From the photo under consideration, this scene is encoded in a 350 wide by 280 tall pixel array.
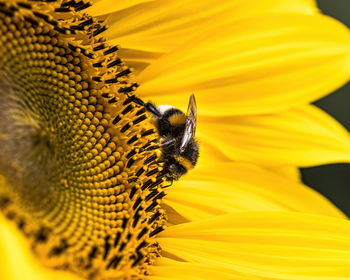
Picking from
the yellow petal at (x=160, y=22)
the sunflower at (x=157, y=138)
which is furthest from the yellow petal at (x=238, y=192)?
the yellow petal at (x=160, y=22)

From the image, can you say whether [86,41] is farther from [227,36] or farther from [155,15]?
[227,36]

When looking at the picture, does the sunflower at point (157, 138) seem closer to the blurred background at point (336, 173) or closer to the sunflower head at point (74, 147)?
the sunflower head at point (74, 147)

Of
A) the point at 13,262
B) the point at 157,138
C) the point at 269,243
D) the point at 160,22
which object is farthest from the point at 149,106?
the point at 13,262

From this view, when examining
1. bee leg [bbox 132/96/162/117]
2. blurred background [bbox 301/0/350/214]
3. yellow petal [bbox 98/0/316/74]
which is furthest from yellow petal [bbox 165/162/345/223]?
blurred background [bbox 301/0/350/214]

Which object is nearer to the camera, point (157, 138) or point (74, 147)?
point (74, 147)

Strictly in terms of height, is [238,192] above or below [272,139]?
below

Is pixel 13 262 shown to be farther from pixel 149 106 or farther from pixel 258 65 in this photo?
pixel 258 65

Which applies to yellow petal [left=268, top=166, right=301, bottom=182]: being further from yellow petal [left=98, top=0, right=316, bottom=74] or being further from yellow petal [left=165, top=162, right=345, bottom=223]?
yellow petal [left=98, top=0, right=316, bottom=74]

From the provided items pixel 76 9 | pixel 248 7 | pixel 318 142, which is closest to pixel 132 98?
pixel 76 9
